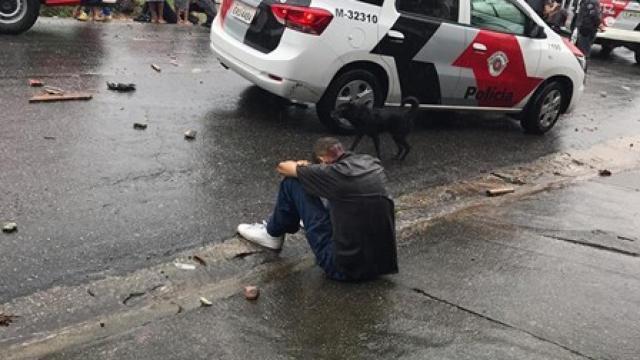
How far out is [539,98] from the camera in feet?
29.1

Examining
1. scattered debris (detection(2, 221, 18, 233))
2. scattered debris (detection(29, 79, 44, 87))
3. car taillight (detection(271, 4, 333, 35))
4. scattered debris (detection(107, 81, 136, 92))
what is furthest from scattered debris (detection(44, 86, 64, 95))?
scattered debris (detection(2, 221, 18, 233))

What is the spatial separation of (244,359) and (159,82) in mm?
5785

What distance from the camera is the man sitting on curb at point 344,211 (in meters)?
4.22

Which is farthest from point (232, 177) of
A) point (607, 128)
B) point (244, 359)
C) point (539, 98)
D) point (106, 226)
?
point (607, 128)

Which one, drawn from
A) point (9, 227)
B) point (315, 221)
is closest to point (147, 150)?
point (9, 227)

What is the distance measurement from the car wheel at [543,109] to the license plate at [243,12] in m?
3.79

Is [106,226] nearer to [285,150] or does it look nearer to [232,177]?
[232,177]

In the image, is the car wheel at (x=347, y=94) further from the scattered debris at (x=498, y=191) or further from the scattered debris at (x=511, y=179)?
the scattered debris at (x=498, y=191)

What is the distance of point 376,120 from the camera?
672 cm

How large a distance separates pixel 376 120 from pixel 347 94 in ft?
2.54

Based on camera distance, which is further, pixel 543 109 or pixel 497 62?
pixel 543 109

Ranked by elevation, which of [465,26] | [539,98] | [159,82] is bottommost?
[159,82]

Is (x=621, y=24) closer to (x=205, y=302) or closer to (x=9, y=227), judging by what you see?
(x=205, y=302)

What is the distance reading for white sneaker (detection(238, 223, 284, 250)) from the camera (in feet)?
15.5
